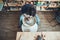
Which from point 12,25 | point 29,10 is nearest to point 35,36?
point 29,10

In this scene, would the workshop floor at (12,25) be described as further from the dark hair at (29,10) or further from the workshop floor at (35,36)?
the workshop floor at (35,36)

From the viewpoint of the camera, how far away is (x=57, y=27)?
3.77 metres

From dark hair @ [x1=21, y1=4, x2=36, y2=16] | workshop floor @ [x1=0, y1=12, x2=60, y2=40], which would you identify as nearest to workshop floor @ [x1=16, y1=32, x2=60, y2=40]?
dark hair @ [x1=21, y1=4, x2=36, y2=16]

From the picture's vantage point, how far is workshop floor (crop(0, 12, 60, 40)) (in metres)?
3.57

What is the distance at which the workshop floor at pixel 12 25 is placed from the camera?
357 cm

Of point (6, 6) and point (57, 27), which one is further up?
point (6, 6)

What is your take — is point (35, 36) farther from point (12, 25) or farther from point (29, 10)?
point (12, 25)

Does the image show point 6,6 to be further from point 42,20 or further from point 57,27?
point 57,27

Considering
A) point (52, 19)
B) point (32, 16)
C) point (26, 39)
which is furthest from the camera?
point (52, 19)

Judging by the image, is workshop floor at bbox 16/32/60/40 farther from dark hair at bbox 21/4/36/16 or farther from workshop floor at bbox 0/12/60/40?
workshop floor at bbox 0/12/60/40

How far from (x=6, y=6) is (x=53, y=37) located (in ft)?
6.93

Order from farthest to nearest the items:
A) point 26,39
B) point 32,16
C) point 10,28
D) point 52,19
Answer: point 52,19
point 10,28
point 32,16
point 26,39

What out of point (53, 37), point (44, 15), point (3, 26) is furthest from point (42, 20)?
point (53, 37)

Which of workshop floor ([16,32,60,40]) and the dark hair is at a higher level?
the dark hair
